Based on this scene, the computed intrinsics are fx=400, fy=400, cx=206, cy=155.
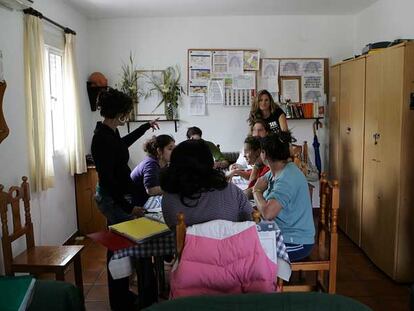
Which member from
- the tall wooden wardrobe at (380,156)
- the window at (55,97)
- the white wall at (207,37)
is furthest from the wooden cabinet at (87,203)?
the tall wooden wardrobe at (380,156)

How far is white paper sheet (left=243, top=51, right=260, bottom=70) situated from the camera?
4.70 m

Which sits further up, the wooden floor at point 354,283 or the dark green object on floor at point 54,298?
the dark green object on floor at point 54,298

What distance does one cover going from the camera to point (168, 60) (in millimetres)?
4734

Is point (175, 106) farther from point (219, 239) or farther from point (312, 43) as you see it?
point (219, 239)

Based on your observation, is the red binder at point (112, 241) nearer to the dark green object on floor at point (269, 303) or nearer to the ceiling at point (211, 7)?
the dark green object on floor at point (269, 303)

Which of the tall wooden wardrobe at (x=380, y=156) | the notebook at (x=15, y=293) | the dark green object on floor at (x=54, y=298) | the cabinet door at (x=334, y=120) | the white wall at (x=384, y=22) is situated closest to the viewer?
the notebook at (x=15, y=293)

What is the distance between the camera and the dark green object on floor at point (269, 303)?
110cm

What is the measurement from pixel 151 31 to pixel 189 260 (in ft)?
12.4

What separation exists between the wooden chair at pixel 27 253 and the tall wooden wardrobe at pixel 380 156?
7.46 feet

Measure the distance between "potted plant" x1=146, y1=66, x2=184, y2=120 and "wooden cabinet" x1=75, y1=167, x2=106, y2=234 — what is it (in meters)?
1.15

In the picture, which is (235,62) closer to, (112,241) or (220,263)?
(112,241)

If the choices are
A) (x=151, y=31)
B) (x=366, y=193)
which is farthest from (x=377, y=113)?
(x=151, y=31)

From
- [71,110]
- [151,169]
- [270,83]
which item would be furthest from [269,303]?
[270,83]

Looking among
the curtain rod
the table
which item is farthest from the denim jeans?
the curtain rod
